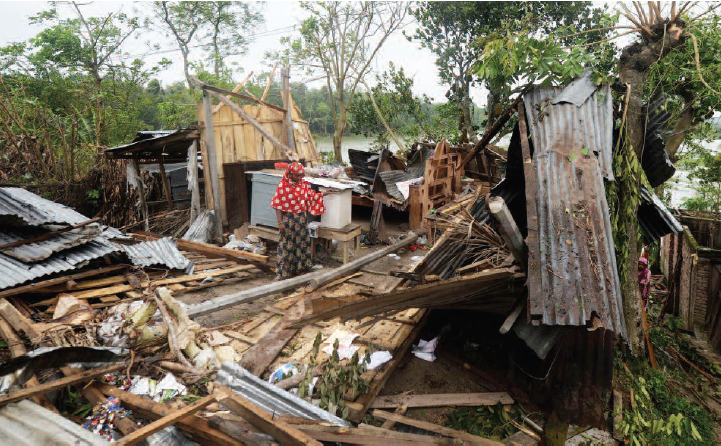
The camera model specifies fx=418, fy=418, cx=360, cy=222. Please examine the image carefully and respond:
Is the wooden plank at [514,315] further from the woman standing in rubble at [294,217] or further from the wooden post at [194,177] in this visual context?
the wooden post at [194,177]

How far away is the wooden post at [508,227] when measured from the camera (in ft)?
9.65

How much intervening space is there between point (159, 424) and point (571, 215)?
363cm

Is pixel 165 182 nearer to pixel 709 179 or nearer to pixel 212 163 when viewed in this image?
pixel 212 163

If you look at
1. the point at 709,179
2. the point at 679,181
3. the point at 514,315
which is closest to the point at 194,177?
the point at 514,315

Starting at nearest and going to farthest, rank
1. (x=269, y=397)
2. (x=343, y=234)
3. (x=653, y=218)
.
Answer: (x=269, y=397) → (x=653, y=218) → (x=343, y=234)

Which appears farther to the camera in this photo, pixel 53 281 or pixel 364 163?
pixel 364 163

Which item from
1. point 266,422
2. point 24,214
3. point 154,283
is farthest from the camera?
point 154,283

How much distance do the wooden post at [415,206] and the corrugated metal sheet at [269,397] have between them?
7.92 meters

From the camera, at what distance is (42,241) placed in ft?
21.0

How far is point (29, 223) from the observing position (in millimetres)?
6285

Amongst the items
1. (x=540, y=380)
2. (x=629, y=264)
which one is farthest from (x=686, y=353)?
(x=540, y=380)

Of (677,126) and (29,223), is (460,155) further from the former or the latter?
(29,223)

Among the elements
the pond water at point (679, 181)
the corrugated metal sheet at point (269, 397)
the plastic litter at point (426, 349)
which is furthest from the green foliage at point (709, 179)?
the corrugated metal sheet at point (269, 397)

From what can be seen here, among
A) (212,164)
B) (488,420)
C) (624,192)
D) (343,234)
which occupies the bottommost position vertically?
(488,420)
